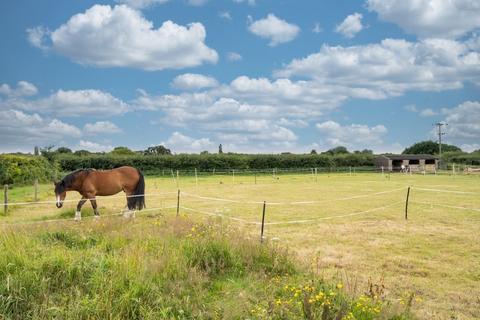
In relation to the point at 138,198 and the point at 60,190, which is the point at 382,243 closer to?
the point at 138,198

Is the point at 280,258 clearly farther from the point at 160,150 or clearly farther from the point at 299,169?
the point at 160,150

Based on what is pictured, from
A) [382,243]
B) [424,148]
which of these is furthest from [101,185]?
[424,148]

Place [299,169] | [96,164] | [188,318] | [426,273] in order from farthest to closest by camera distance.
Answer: [299,169], [96,164], [426,273], [188,318]

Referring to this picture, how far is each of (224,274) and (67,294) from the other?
7.11ft

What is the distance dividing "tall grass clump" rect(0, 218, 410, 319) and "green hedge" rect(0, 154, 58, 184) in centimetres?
2215

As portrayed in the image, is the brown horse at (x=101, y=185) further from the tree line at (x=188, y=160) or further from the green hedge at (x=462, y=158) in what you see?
the green hedge at (x=462, y=158)

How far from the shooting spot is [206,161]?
56.6 m

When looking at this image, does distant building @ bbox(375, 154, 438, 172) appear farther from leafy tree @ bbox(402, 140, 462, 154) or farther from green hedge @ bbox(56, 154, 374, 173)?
leafy tree @ bbox(402, 140, 462, 154)

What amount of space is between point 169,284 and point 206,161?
2031 inches

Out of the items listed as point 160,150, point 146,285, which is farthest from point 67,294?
point 160,150

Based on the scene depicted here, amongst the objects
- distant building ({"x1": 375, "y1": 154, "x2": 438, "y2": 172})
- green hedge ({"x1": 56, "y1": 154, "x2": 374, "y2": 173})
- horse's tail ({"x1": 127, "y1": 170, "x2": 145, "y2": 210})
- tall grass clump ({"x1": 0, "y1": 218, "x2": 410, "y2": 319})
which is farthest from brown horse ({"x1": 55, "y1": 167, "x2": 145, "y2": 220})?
distant building ({"x1": 375, "y1": 154, "x2": 438, "y2": 172})

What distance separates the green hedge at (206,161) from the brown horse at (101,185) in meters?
37.1

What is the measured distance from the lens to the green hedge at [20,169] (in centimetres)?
2761

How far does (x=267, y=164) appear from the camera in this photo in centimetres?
6012
